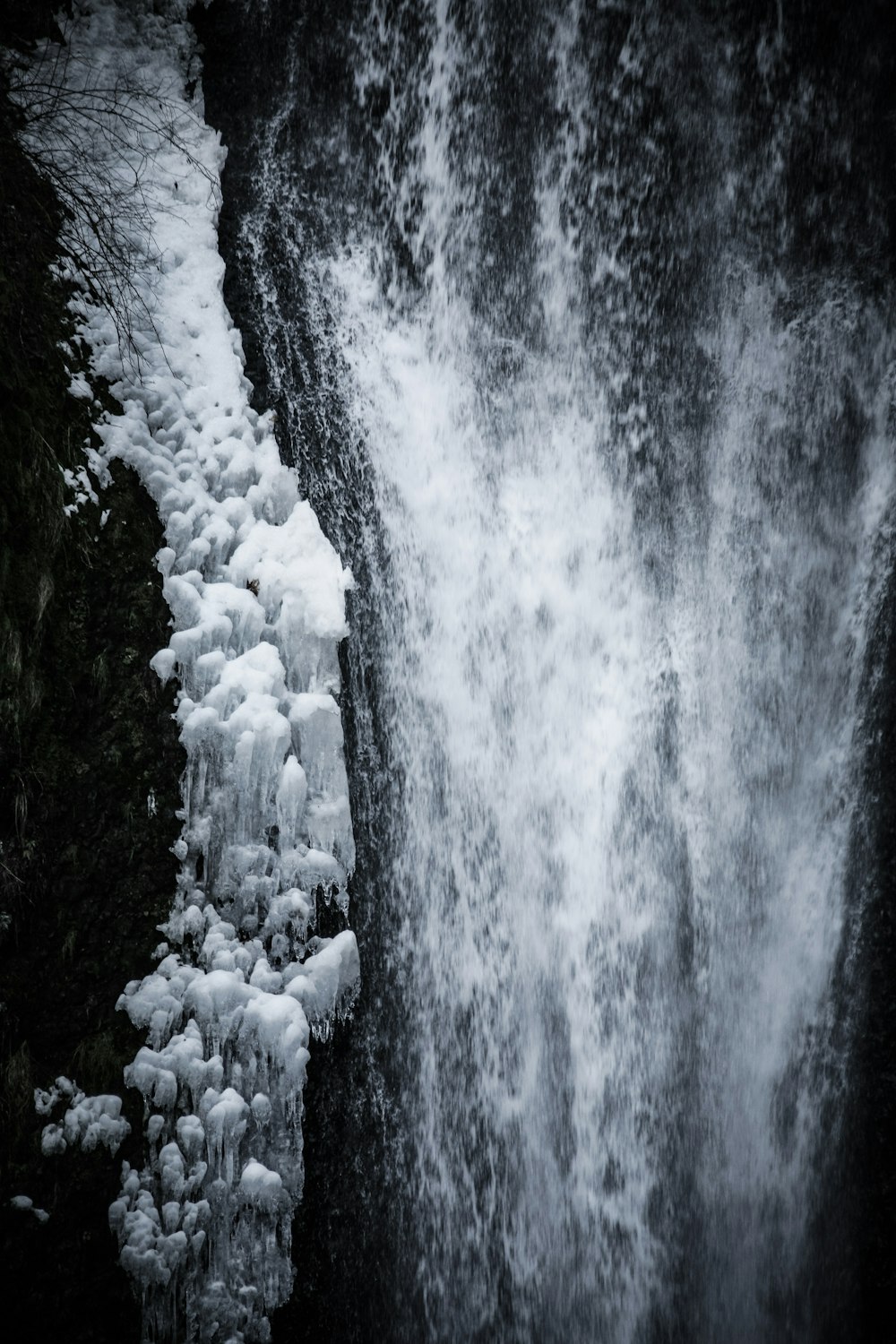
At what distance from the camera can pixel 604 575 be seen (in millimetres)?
3336

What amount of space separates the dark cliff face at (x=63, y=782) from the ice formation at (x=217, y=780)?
8 centimetres

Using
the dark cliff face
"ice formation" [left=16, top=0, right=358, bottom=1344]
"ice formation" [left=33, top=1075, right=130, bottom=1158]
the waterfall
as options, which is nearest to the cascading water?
the waterfall

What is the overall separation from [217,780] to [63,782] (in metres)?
0.49

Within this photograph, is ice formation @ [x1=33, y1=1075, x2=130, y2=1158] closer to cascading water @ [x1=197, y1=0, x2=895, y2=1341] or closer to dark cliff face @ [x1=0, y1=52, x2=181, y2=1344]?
dark cliff face @ [x1=0, y1=52, x2=181, y2=1344]

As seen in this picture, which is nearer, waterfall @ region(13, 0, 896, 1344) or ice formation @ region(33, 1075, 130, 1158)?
ice formation @ region(33, 1075, 130, 1158)

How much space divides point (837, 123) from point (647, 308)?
1.08 meters

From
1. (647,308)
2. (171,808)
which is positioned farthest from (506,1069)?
(647,308)

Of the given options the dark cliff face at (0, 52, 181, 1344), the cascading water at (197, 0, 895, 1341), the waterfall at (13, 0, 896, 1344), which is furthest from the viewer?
the cascading water at (197, 0, 895, 1341)

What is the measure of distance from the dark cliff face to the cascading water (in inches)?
31.0

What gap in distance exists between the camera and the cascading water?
305cm

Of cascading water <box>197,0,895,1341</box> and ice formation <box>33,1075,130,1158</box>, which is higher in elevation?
cascading water <box>197,0,895,1341</box>

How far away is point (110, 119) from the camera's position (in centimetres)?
300

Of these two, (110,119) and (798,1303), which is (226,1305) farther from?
(110,119)

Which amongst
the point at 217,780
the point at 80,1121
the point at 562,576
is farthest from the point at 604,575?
the point at 80,1121
